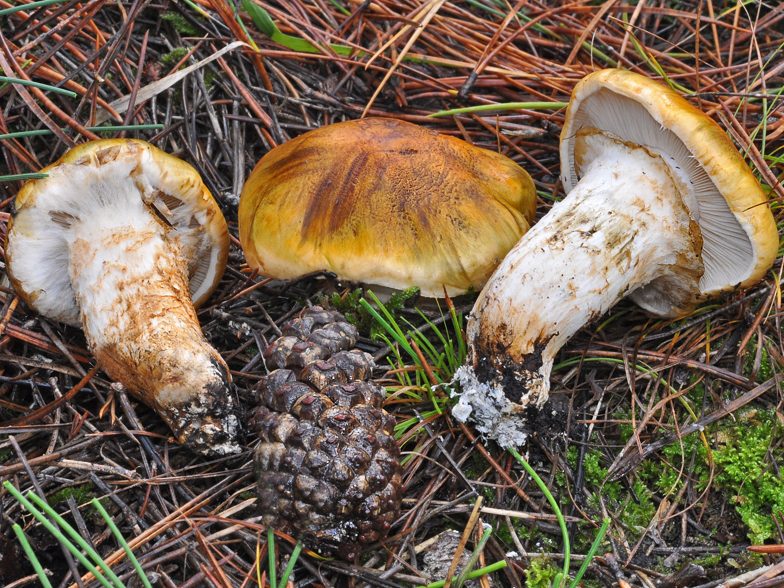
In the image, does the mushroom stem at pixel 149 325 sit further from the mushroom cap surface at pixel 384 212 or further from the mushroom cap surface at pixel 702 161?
the mushroom cap surface at pixel 702 161

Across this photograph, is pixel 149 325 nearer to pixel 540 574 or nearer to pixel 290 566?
pixel 290 566

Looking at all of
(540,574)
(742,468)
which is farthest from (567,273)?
(540,574)

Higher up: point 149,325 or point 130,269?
point 130,269

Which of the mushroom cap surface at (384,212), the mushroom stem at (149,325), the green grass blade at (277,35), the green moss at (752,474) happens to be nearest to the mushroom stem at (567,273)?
the mushroom cap surface at (384,212)

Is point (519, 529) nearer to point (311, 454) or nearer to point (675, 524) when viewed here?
point (675, 524)

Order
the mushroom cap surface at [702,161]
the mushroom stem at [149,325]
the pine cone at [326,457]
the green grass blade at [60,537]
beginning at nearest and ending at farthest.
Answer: the green grass blade at [60,537] < the pine cone at [326,457] < the mushroom cap surface at [702,161] < the mushroom stem at [149,325]

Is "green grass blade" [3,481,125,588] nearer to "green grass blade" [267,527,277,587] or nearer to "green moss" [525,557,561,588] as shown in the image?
Answer: "green grass blade" [267,527,277,587]
